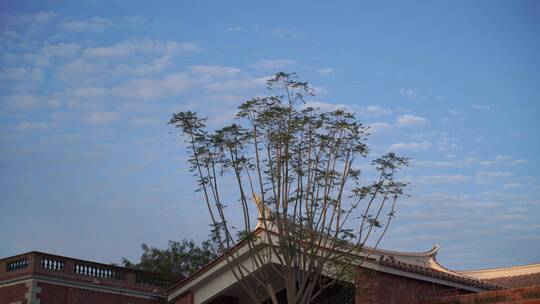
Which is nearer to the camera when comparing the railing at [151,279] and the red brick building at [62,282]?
the red brick building at [62,282]

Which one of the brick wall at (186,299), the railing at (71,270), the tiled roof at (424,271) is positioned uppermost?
the railing at (71,270)

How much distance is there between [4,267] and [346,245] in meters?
10.2

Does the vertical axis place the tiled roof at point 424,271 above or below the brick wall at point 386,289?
above

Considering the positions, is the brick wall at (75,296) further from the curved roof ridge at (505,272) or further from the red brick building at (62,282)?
the curved roof ridge at (505,272)

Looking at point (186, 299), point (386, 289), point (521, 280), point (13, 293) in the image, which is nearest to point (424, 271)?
point (386, 289)

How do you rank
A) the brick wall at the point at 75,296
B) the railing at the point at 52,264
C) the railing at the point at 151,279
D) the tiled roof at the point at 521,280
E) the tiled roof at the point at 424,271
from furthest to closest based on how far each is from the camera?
1. the tiled roof at the point at 521,280
2. the railing at the point at 151,279
3. the railing at the point at 52,264
4. the brick wall at the point at 75,296
5. the tiled roof at the point at 424,271

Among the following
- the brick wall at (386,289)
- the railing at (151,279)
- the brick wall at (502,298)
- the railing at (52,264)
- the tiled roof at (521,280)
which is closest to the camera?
the brick wall at (502,298)

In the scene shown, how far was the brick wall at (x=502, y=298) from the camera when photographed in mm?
14396

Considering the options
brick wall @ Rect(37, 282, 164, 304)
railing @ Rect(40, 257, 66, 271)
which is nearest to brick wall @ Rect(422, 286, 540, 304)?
brick wall @ Rect(37, 282, 164, 304)

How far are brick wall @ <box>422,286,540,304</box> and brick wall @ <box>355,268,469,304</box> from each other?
53 centimetres

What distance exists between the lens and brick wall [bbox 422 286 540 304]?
14.4 m

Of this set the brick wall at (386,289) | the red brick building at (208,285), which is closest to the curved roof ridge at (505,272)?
the red brick building at (208,285)

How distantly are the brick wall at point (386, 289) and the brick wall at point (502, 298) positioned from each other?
0.53 m

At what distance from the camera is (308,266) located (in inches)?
561
